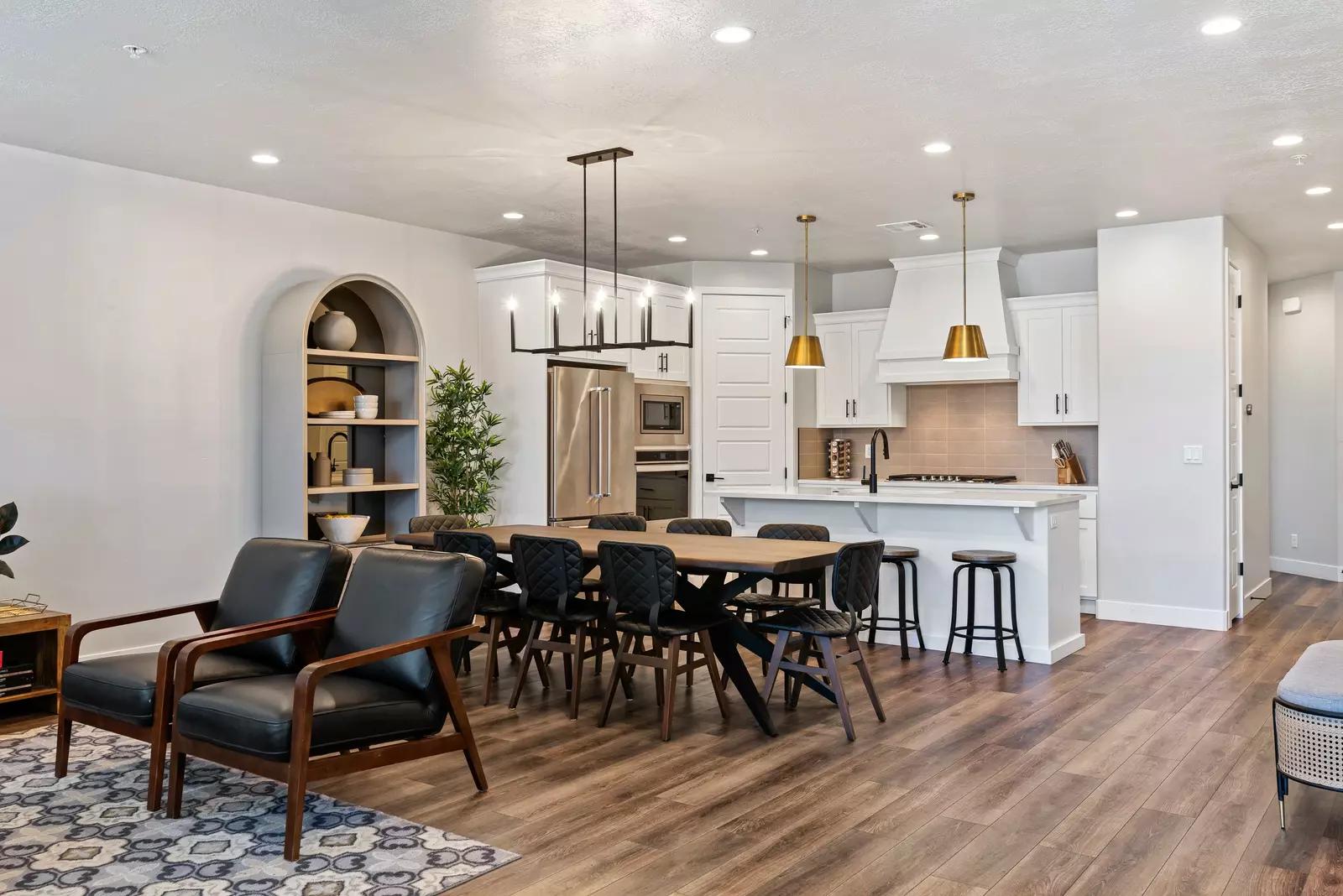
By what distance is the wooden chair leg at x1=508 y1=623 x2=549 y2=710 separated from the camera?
4.81 m

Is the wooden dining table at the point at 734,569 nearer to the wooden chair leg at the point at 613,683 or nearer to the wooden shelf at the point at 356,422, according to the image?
the wooden chair leg at the point at 613,683

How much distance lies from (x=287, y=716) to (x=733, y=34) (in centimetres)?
277

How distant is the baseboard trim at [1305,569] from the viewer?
9.39 metres

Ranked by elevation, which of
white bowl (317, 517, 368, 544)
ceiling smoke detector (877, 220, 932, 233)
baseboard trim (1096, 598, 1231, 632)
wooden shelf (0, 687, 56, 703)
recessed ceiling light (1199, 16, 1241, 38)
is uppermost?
ceiling smoke detector (877, 220, 932, 233)

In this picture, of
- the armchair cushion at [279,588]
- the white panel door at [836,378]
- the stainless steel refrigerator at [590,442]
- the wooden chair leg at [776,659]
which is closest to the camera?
the armchair cushion at [279,588]

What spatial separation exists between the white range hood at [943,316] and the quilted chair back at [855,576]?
3.81 meters

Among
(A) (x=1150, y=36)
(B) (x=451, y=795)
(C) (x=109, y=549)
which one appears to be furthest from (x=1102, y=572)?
(C) (x=109, y=549)

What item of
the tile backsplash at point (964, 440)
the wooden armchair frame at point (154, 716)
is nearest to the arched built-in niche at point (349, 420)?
the wooden armchair frame at point (154, 716)

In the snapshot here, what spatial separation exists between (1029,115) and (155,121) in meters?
4.05

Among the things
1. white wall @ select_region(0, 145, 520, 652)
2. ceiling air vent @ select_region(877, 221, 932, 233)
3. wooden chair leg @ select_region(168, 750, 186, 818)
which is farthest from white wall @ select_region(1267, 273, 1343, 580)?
wooden chair leg @ select_region(168, 750, 186, 818)

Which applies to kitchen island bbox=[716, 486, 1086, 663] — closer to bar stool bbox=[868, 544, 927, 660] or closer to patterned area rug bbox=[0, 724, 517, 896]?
bar stool bbox=[868, 544, 927, 660]

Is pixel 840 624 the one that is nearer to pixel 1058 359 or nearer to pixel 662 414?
pixel 662 414

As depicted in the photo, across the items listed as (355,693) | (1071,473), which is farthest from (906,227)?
(355,693)

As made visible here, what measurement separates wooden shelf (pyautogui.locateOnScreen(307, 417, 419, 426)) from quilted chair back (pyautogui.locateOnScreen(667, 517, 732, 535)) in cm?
197
